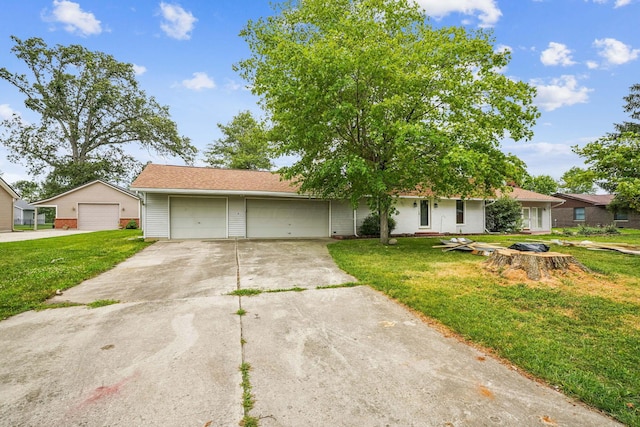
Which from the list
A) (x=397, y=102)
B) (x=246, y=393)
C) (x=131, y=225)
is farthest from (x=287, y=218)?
(x=131, y=225)

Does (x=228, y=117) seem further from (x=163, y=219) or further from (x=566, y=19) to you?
(x=566, y=19)

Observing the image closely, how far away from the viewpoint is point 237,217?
43.4 ft

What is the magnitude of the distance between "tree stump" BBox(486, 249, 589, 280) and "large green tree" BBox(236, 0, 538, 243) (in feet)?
8.43

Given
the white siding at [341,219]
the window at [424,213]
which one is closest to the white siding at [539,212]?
the window at [424,213]

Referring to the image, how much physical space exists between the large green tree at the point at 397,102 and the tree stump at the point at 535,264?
8.43ft

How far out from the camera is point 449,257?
8.20 meters

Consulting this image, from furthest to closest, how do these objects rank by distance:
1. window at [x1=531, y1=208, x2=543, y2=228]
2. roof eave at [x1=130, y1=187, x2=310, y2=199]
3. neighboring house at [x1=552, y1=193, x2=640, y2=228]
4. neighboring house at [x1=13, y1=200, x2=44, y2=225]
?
1. neighboring house at [x1=13, y1=200, x2=44, y2=225]
2. neighboring house at [x1=552, y1=193, x2=640, y2=228]
3. window at [x1=531, y1=208, x2=543, y2=228]
4. roof eave at [x1=130, y1=187, x2=310, y2=199]

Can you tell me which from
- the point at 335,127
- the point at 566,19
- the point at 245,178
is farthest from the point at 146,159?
the point at 566,19

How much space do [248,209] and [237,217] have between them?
0.62m

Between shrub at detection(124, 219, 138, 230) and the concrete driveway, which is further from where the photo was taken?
shrub at detection(124, 219, 138, 230)

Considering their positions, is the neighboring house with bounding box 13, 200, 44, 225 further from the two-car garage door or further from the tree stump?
→ the tree stump

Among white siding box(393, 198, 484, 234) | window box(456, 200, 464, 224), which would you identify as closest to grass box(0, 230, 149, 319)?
white siding box(393, 198, 484, 234)

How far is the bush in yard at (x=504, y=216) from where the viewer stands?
17.1 meters

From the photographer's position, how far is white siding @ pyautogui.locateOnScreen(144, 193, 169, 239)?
39.2ft
